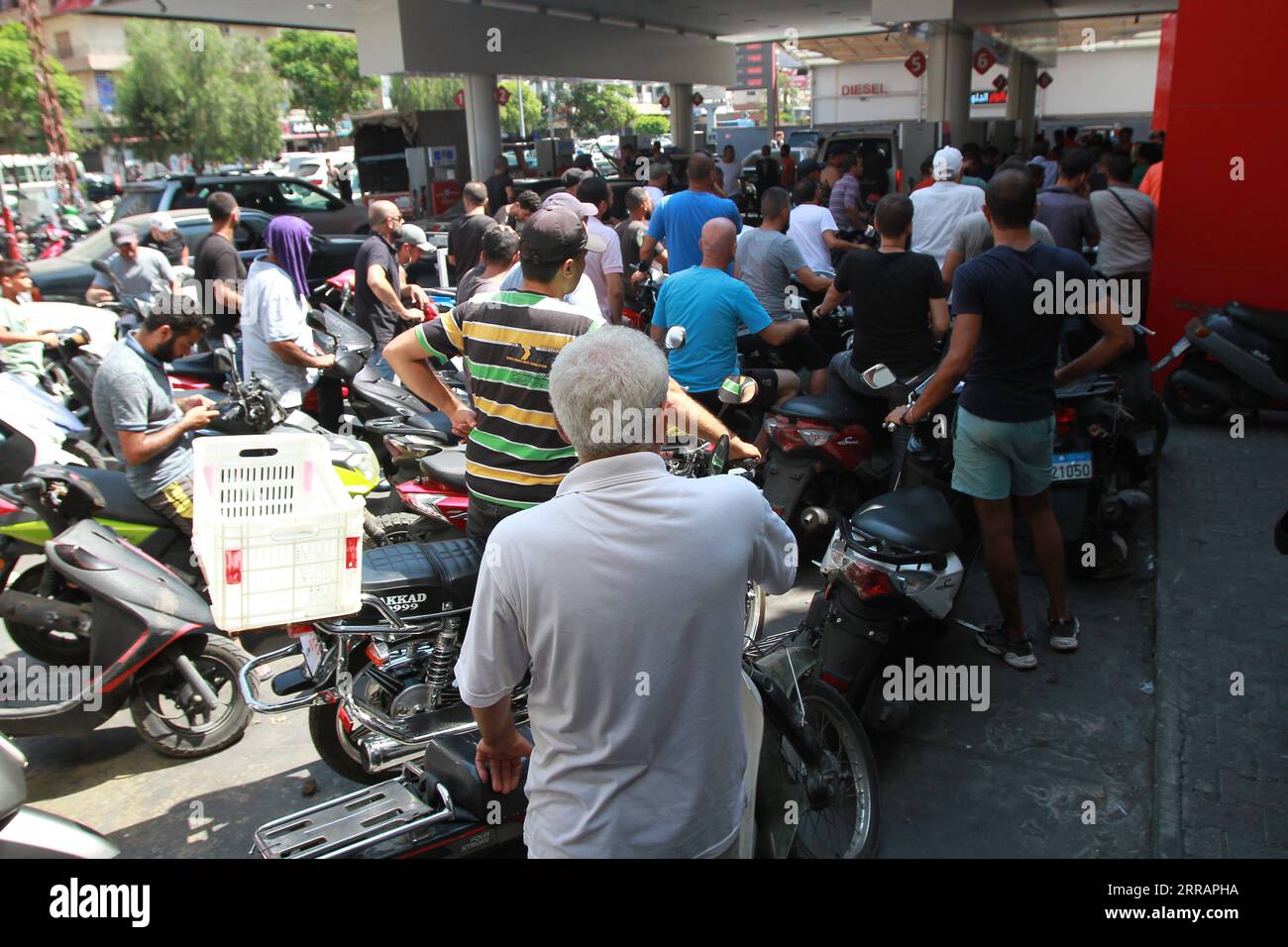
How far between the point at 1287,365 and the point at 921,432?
398cm

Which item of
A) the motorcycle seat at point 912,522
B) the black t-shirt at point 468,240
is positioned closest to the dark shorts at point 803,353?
the black t-shirt at point 468,240

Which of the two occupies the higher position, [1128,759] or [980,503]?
[980,503]

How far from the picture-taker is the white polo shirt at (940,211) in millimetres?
7238

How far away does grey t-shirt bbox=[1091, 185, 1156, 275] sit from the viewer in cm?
757

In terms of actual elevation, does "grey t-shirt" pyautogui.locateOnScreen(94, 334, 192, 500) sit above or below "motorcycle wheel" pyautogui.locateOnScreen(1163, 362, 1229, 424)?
above

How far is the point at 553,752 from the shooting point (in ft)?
6.59

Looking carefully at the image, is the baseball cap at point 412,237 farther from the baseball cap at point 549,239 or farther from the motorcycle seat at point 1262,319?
the motorcycle seat at point 1262,319

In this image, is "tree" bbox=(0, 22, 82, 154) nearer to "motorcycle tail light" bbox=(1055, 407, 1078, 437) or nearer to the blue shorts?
"motorcycle tail light" bbox=(1055, 407, 1078, 437)

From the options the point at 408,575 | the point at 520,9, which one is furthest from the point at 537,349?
the point at 520,9

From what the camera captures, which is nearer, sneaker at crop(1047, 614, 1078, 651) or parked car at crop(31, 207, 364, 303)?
sneaker at crop(1047, 614, 1078, 651)

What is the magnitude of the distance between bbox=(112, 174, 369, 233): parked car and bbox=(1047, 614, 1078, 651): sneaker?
1208cm

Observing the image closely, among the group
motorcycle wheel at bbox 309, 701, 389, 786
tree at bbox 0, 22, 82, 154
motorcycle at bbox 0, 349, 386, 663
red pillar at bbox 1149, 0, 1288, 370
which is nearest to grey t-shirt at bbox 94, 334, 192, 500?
motorcycle at bbox 0, 349, 386, 663

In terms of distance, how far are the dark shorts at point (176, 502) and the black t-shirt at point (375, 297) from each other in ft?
9.58
